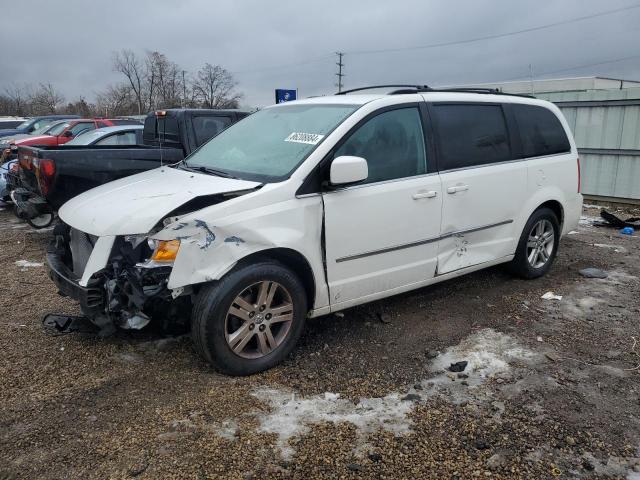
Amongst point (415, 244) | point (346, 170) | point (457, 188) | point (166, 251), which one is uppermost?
point (346, 170)

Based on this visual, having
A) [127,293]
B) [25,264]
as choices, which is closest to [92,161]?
[25,264]

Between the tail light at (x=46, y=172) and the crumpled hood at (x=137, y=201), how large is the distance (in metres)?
2.56

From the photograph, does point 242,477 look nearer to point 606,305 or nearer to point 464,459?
point 464,459

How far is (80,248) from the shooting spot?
3.80 meters

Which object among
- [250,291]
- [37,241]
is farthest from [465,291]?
[37,241]

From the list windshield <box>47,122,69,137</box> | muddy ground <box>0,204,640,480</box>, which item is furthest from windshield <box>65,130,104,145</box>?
muddy ground <box>0,204,640,480</box>

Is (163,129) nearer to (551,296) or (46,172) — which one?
(46,172)

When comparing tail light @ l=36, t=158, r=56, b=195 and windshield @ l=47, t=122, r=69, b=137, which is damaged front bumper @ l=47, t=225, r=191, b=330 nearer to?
tail light @ l=36, t=158, r=56, b=195

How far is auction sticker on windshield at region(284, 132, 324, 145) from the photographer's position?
3.82m

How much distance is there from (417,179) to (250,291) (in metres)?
1.64

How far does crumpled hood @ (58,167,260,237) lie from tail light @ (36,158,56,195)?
2.56m

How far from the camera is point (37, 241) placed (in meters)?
7.45

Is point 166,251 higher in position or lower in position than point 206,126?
lower

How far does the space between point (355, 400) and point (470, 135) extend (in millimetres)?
2612
